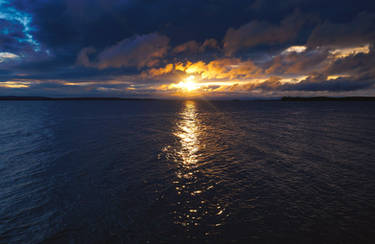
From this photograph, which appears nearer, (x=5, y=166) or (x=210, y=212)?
(x=210, y=212)

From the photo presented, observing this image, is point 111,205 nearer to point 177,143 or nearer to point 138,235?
point 138,235

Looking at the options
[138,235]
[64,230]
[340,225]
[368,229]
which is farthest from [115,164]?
[368,229]

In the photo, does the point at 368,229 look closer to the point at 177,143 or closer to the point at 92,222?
the point at 92,222

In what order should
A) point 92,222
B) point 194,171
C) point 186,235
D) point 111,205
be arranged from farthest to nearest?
1. point 194,171
2. point 111,205
3. point 92,222
4. point 186,235

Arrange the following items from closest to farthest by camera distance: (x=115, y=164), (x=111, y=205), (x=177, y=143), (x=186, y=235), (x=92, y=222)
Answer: (x=186, y=235)
(x=92, y=222)
(x=111, y=205)
(x=115, y=164)
(x=177, y=143)

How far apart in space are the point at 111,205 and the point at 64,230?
10.5 feet

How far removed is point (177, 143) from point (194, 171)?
546 inches

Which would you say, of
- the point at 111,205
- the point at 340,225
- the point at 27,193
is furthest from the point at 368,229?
the point at 27,193

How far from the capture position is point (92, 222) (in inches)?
478

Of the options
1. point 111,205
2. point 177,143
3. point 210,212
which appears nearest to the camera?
point 210,212

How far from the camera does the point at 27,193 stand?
51.2ft

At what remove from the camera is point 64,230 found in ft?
37.7

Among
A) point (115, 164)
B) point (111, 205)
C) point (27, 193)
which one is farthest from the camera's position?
point (115, 164)

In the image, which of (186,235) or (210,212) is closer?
(186,235)
